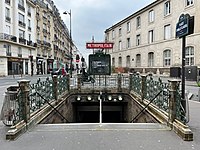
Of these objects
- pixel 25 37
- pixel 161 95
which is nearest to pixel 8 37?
pixel 25 37

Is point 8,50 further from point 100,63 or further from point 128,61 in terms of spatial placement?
point 100,63

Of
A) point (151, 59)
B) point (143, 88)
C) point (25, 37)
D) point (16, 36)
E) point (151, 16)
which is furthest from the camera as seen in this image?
point (25, 37)

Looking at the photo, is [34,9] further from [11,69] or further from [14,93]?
[14,93]

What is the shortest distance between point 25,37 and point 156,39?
26.0 meters

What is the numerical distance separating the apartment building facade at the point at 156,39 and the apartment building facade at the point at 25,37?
40.0 ft

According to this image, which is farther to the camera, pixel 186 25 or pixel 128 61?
pixel 128 61

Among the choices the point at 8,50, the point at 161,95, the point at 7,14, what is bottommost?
the point at 161,95

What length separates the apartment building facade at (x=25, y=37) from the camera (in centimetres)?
3291

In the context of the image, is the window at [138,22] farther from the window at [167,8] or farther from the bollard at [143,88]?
the bollard at [143,88]

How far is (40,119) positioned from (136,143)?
3403 mm

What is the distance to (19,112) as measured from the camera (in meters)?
5.09

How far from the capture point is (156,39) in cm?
3088

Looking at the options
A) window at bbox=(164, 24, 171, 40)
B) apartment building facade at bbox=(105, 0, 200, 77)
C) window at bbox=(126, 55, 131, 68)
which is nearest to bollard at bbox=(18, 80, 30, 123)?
apartment building facade at bbox=(105, 0, 200, 77)

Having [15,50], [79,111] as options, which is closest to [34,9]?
[15,50]
